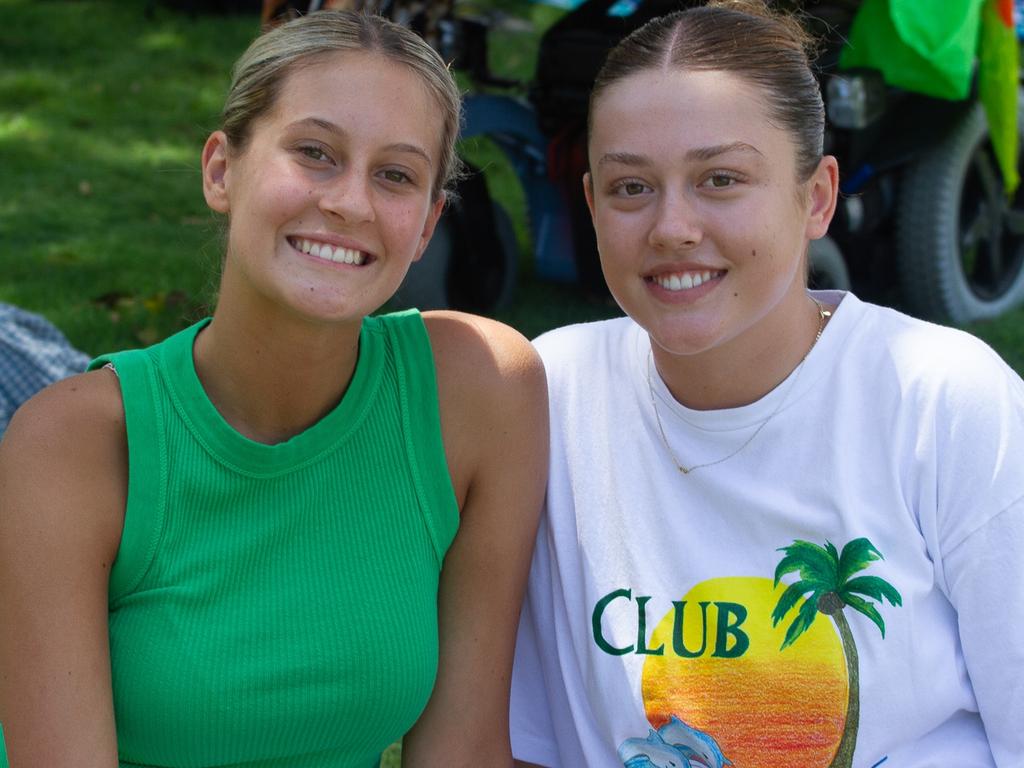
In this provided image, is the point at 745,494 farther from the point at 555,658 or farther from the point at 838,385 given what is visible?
the point at 555,658

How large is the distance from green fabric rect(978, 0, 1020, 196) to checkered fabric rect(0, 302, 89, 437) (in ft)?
9.61

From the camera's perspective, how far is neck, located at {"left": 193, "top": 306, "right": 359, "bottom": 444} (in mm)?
1924

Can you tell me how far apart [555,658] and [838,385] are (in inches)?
24.8

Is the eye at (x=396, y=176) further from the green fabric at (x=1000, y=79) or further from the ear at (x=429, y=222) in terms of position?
the green fabric at (x=1000, y=79)

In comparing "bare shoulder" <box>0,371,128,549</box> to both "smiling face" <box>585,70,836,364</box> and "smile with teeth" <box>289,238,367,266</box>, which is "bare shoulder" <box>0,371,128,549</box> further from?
"smiling face" <box>585,70,836,364</box>

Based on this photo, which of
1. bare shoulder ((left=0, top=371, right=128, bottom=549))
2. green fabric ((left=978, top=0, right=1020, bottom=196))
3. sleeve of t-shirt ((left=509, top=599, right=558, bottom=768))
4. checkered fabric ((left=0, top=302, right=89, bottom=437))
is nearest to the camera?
bare shoulder ((left=0, top=371, right=128, bottom=549))

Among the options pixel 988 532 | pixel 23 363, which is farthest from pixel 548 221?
pixel 988 532

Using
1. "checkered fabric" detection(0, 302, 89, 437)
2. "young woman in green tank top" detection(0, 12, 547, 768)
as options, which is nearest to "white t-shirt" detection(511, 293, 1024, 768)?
"young woman in green tank top" detection(0, 12, 547, 768)

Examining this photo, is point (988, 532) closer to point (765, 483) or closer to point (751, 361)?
point (765, 483)

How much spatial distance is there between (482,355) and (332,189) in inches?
15.1

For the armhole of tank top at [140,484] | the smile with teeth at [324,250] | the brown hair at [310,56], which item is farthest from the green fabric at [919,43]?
the armhole of tank top at [140,484]

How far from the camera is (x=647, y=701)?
1.93m

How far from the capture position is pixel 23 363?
3.33m

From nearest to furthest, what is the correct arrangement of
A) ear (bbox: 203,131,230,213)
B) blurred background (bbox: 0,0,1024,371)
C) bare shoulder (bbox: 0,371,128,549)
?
bare shoulder (bbox: 0,371,128,549) < ear (bbox: 203,131,230,213) < blurred background (bbox: 0,0,1024,371)
